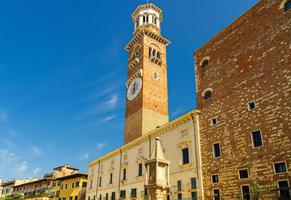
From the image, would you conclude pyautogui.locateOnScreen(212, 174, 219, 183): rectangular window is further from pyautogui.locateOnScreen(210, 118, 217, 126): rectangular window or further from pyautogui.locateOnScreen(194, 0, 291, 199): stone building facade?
pyautogui.locateOnScreen(210, 118, 217, 126): rectangular window

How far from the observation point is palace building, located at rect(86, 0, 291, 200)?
16.1 meters

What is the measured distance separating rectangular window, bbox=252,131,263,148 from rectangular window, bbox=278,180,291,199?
9.10ft

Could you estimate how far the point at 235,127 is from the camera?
63.6 feet

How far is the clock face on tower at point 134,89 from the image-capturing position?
4046 centimetres

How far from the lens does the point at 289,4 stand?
59.8 feet

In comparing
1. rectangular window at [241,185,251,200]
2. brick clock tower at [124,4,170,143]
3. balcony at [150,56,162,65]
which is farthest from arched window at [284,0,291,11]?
balcony at [150,56,162,65]

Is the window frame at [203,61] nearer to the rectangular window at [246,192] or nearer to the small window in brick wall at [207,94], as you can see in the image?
the small window in brick wall at [207,94]

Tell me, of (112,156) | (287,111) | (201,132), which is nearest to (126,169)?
(112,156)

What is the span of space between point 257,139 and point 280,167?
2439mm

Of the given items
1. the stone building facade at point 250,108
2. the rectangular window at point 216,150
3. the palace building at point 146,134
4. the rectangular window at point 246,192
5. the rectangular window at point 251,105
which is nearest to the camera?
the stone building facade at point 250,108

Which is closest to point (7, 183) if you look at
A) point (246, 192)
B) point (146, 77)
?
point (146, 77)

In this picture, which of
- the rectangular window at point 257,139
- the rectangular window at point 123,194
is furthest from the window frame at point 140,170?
the rectangular window at point 257,139

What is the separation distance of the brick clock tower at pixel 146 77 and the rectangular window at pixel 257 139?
757 inches

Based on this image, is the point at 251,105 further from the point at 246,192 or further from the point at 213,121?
the point at 246,192
